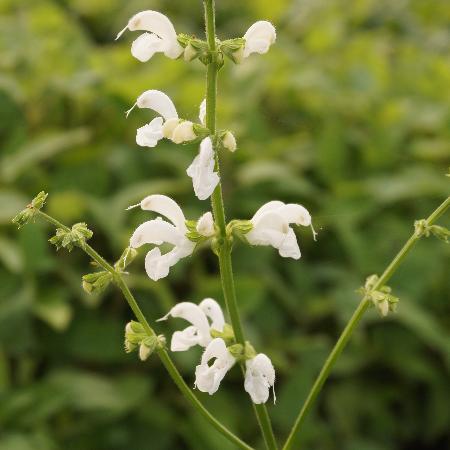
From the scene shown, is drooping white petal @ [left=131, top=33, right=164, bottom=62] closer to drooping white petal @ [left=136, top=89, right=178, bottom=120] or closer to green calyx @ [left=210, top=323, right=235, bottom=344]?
drooping white petal @ [left=136, top=89, right=178, bottom=120]

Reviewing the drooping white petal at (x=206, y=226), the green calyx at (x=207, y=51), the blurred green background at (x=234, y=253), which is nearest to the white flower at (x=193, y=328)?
the drooping white petal at (x=206, y=226)

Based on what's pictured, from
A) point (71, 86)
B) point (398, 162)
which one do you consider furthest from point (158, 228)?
point (398, 162)

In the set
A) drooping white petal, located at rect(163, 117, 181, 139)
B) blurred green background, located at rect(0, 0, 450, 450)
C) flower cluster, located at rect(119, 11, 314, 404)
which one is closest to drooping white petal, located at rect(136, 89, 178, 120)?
flower cluster, located at rect(119, 11, 314, 404)

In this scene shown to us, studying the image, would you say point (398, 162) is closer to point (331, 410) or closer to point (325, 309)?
point (325, 309)

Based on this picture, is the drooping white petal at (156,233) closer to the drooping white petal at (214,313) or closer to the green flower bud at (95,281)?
the green flower bud at (95,281)

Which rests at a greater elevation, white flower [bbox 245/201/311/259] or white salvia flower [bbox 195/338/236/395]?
white flower [bbox 245/201/311/259]

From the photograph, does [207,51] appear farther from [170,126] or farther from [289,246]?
[289,246]
